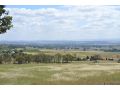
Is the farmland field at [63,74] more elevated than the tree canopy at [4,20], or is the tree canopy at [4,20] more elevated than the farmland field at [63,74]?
the tree canopy at [4,20]

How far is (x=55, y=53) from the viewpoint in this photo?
140ft

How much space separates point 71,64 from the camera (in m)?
42.8

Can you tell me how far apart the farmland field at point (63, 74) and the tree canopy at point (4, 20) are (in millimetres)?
604

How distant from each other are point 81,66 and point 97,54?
33 cm

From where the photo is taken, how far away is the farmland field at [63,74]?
42.7m

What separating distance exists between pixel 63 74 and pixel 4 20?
1.30m

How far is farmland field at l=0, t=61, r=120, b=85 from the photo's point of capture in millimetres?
42719

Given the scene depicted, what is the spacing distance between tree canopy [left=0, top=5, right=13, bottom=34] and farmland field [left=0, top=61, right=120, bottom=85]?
0.60 meters

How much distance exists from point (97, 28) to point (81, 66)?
0.67 metres

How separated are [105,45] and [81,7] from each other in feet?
2.40
